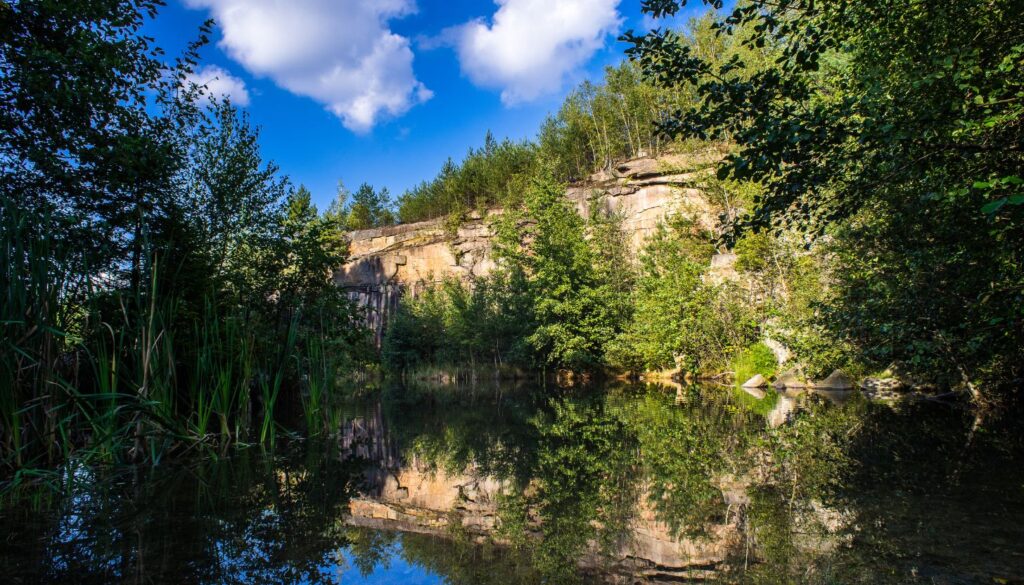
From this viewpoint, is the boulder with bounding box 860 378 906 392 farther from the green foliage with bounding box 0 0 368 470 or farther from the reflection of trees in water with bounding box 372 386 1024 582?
the green foliage with bounding box 0 0 368 470

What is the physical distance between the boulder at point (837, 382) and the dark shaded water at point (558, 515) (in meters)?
8.90

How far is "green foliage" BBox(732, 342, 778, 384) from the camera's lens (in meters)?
18.5

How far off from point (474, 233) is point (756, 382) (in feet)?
118

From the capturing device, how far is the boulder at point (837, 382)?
1494cm

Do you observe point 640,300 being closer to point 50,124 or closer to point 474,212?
point 50,124

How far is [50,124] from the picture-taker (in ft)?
21.5

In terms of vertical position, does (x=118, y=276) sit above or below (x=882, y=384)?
above

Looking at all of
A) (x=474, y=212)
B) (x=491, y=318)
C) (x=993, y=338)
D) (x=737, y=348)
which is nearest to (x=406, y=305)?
(x=474, y=212)

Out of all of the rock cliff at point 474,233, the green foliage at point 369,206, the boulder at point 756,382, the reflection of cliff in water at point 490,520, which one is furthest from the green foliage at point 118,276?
the green foliage at point 369,206

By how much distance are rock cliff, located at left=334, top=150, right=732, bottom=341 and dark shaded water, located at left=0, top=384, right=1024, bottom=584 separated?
91.1 ft

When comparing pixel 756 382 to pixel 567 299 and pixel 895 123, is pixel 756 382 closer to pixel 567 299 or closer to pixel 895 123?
pixel 567 299

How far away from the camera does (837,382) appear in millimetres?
15141

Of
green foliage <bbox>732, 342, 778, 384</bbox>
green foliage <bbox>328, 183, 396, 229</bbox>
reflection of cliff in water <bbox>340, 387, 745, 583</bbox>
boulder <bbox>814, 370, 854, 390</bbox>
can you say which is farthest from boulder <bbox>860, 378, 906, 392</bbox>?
green foliage <bbox>328, 183, 396, 229</bbox>

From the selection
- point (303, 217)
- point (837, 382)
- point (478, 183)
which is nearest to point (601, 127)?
point (478, 183)
